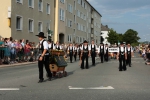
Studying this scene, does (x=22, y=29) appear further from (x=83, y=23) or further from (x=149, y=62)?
(x=83, y=23)

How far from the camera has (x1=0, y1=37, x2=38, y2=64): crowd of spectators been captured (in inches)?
730

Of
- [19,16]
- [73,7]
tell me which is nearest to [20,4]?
[19,16]

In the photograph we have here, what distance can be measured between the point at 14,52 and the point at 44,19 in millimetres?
19061

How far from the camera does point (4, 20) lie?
28.9m

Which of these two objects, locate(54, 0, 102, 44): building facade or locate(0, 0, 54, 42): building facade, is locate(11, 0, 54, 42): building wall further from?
locate(54, 0, 102, 44): building facade

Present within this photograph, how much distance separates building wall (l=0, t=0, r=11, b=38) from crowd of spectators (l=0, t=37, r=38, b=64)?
22.1 feet

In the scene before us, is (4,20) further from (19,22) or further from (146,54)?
(146,54)

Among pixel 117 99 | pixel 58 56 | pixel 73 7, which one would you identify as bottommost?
pixel 117 99

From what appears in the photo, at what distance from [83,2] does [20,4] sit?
4041 cm

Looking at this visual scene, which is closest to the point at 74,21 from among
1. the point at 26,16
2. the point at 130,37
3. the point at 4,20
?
the point at 26,16

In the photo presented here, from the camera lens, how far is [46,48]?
10.3 metres

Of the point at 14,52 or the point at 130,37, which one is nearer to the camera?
the point at 14,52

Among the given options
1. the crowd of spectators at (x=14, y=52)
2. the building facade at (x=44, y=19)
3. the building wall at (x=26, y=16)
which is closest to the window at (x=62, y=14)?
the building facade at (x=44, y=19)

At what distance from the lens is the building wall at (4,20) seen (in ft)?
93.2
